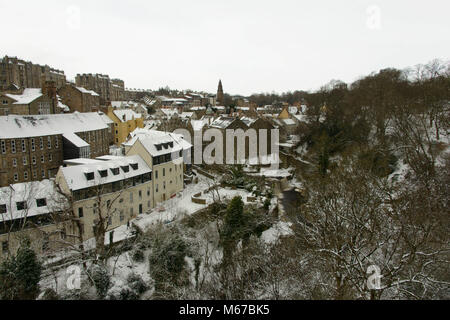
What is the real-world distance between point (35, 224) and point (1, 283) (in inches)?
175

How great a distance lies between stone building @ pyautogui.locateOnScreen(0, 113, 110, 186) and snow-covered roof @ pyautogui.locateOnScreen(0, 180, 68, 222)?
8602 millimetres

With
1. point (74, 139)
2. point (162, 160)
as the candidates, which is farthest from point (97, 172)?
point (74, 139)

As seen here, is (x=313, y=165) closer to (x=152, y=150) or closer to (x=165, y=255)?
(x=152, y=150)

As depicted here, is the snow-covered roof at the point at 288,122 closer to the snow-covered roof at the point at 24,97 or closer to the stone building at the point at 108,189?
the stone building at the point at 108,189

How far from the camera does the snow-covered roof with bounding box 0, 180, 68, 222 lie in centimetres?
1750

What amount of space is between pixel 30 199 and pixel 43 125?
1377 cm

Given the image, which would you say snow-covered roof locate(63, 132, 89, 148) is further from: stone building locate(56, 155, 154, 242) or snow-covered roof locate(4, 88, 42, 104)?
snow-covered roof locate(4, 88, 42, 104)

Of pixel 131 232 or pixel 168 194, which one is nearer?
pixel 131 232

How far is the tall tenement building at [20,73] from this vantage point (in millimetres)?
59938

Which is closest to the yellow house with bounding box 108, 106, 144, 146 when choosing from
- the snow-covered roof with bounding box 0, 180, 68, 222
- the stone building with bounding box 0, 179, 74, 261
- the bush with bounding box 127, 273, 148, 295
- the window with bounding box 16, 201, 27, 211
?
the snow-covered roof with bounding box 0, 180, 68, 222

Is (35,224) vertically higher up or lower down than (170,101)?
lower down

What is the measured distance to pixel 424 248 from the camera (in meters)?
9.90

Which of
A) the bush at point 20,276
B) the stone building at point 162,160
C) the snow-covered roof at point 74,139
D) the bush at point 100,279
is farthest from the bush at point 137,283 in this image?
the snow-covered roof at point 74,139
